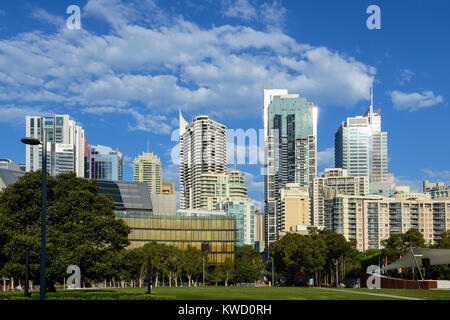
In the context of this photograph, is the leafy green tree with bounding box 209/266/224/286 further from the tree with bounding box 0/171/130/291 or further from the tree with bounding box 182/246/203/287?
the tree with bounding box 0/171/130/291


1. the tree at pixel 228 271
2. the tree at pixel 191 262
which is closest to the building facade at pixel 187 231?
the tree at pixel 228 271

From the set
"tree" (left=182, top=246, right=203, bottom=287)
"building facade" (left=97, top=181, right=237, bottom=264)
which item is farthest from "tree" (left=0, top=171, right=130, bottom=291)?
"building facade" (left=97, top=181, right=237, bottom=264)

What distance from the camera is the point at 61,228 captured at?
56719 mm

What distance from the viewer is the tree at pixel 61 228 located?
51.1 metres

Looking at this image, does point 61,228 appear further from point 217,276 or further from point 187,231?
point 187,231

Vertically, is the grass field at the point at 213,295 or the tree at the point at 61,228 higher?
the tree at the point at 61,228

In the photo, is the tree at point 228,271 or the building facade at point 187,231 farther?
the building facade at point 187,231

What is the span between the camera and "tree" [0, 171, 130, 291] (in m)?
51.1

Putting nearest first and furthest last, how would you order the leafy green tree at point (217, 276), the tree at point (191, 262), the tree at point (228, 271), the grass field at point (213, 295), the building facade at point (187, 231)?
the grass field at point (213, 295) → the tree at point (191, 262) → the leafy green tree at point (217, 276) → the tree at point (228, 271) → the building facade at point (187, 231)

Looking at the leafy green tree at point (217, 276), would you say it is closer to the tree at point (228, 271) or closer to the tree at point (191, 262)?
the tree at point (228, 271)
